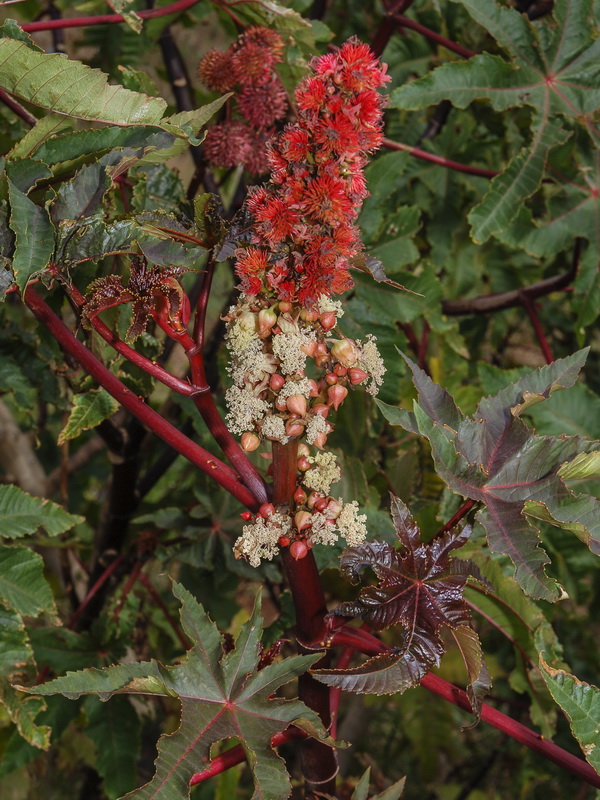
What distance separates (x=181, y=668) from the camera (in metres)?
0.50

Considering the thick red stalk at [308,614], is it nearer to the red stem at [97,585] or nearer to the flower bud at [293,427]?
the flower bud at [293,427]

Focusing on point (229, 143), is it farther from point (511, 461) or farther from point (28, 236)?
point (511, 461)

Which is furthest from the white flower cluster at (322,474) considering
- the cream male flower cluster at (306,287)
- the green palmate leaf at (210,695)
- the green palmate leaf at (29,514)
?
the green palmate leaf at (29,514)

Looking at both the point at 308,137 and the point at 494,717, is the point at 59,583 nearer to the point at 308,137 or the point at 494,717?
the point at 494,717

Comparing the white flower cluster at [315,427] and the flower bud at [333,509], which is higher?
the white flower cluster at [315,427]

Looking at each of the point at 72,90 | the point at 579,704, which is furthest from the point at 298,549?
the point at 72,90

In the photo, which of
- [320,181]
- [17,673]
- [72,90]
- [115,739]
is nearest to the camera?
[320,181]

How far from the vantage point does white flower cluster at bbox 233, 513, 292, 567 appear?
45 centimetres

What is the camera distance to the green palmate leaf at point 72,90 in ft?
1.63

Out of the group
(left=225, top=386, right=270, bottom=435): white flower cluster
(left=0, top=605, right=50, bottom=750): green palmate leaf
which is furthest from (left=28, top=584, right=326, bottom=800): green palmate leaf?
(left=0, top=605, right=50, bottom=750): green palmate leaf

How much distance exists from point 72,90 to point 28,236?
11cm

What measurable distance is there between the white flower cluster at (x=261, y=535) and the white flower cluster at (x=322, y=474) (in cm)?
3

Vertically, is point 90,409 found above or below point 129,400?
below

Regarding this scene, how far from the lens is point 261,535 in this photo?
1.49 feet
